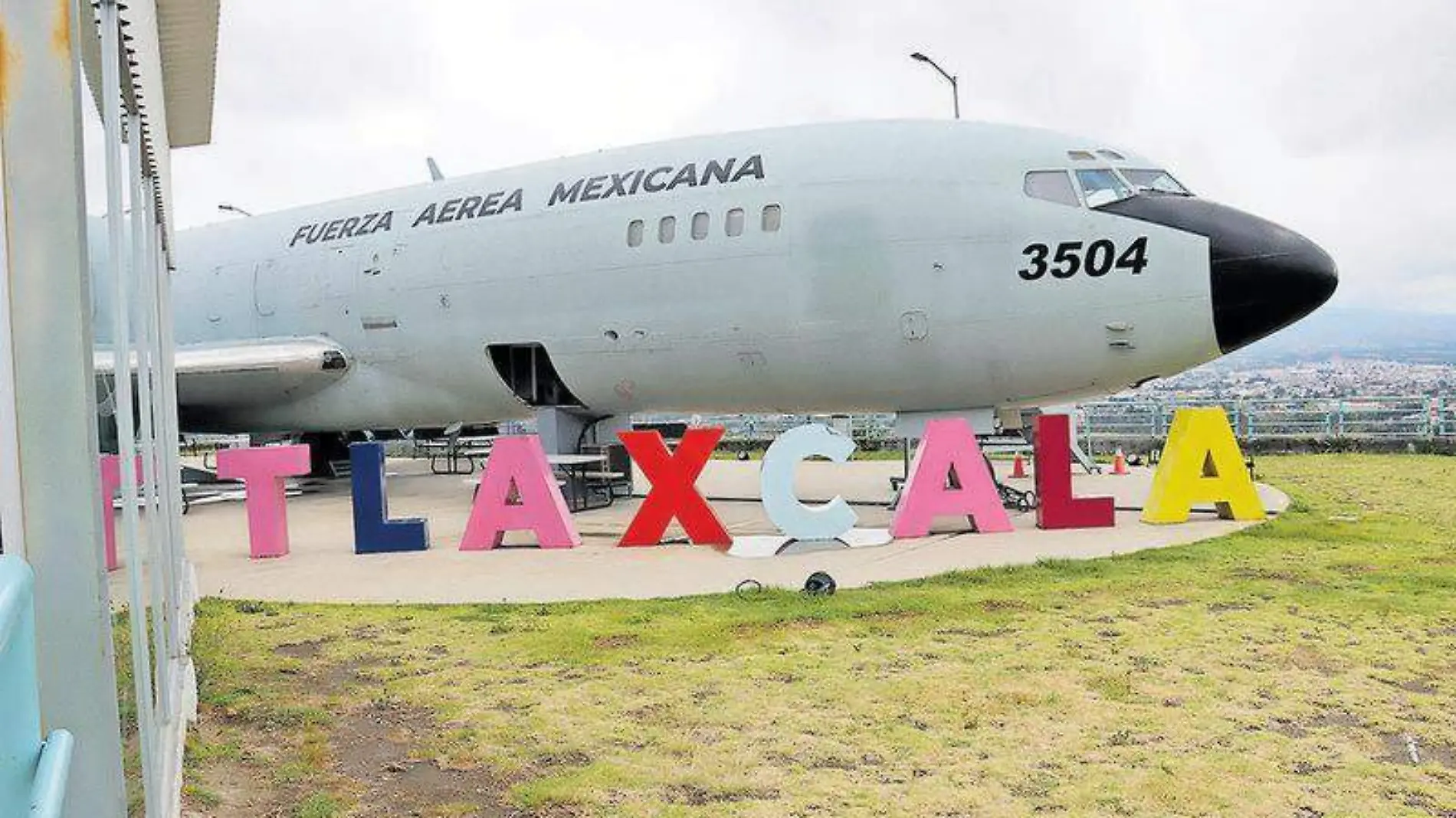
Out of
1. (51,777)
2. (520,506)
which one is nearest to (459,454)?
(520,506)

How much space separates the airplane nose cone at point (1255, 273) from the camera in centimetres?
1003

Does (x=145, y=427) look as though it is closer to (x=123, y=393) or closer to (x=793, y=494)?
(x=123, y=393)

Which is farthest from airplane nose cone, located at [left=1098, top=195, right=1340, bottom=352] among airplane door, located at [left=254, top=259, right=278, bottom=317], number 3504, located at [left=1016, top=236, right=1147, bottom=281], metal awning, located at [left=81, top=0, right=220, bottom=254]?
airplane door, located at [left=254, top=259, right=278, bottom=317]

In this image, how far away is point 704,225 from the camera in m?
12.0

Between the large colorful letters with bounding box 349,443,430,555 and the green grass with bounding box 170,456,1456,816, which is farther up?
the large colorful letters with bounding box 349,443,430,555

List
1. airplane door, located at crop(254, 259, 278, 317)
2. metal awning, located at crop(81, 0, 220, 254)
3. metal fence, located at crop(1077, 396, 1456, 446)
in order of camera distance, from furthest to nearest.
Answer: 1. metal fence, located at crop(1077, 396, 1456, 446)
2. airplane door, located at crop(254, 259, 278, 317)
3. metal awning, located at crop(81, 0, 220, 254)

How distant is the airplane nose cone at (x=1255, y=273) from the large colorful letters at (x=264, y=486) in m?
8.46

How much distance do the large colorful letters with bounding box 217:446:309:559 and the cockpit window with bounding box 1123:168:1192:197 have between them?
8344 mm

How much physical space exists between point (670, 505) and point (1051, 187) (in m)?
4.75

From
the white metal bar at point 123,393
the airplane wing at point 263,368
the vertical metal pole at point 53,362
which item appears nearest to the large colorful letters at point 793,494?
the white metal bar at point 123,393

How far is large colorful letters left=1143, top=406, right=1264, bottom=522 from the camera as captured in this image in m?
11.0

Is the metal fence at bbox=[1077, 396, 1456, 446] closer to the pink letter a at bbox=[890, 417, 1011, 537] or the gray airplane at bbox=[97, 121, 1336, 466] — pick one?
the gray airplane at bbox=[97, 121, 1336, 466]

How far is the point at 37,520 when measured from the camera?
2102mm

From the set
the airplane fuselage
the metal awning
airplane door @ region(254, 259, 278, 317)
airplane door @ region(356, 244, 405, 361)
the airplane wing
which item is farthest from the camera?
airplane door @ region(254, 259, 278, 317)
